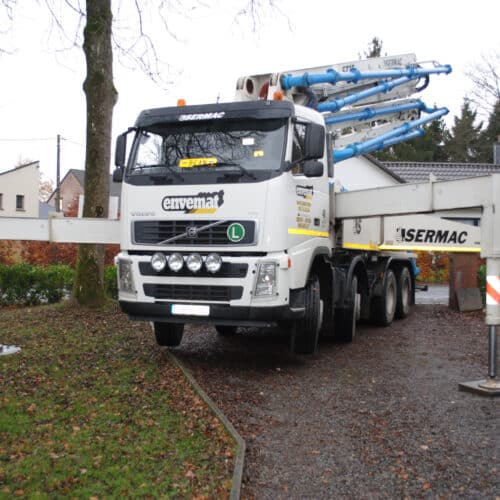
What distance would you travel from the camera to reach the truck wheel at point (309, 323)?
25.7ft

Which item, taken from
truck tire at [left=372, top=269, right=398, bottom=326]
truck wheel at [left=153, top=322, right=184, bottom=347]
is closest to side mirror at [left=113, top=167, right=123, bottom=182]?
truck wheel at [left=153, top=322, right=184, bottom=347]

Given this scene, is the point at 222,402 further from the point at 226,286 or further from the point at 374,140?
the point at 374,140

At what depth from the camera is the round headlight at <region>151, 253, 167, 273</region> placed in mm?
7449

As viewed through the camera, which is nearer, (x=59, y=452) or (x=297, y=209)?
(x=59, y=452)

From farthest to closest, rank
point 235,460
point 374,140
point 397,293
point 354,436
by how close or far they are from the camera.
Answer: point 397,293 < point 374,140 < point 354,436 < point 235,460

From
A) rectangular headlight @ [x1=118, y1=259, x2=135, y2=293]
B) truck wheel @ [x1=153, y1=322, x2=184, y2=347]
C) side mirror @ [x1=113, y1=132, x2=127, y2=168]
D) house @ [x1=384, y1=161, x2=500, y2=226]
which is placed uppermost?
house @ [x1=384, y1=161, x2=500, y2=226]

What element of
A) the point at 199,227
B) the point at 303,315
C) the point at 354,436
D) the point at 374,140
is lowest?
the point at 354,436

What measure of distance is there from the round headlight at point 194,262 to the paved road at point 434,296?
29.0 ft

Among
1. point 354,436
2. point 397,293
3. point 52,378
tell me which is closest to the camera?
point 354,436

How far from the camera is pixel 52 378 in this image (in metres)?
7.18

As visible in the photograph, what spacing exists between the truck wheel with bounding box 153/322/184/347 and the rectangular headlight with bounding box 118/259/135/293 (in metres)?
1.10

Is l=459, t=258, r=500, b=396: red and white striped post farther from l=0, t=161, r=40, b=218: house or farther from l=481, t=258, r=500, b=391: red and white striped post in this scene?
l=0, t=161, r=40, b=218: house

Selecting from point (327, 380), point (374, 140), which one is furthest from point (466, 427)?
point (374, 140)

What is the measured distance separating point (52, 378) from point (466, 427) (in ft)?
14.1
